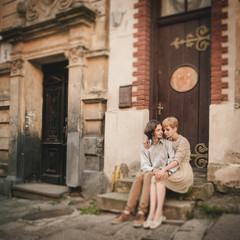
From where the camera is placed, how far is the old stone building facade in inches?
193

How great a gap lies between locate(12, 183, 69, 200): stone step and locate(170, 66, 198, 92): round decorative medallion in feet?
10.3

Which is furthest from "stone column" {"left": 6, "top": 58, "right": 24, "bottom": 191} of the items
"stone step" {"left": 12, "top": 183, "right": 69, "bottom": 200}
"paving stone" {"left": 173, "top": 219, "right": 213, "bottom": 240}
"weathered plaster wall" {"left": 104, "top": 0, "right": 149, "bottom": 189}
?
"paving stone" {"left": 173, "top": 219, "right": 213, "bottom": 240}

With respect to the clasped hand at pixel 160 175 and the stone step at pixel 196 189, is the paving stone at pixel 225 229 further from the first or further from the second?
the clasped hand at pixel 160 175

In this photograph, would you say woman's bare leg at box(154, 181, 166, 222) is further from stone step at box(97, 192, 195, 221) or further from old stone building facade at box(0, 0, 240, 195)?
old stone building facade at box(0, 0, 240, 195)

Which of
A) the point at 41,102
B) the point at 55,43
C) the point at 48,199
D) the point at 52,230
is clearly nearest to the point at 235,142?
the point at 52,230

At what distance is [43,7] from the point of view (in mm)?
7117

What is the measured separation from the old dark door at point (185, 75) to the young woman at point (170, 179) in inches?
42.8

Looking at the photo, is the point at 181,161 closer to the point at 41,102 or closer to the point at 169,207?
the point at 169,207

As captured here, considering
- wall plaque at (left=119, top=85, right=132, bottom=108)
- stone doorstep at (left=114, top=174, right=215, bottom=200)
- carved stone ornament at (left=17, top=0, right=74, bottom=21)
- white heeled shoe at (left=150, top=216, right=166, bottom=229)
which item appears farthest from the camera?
carved stone ornament at (left=17, top=0, right=74, bottom=21)

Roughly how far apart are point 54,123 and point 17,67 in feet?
5.40

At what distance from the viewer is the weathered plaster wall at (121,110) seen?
571cm

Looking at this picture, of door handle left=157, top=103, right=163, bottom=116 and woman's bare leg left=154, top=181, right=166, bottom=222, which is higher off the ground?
door handle left=157, top=103, right=163, bottom=116

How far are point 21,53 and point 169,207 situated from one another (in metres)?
5.30

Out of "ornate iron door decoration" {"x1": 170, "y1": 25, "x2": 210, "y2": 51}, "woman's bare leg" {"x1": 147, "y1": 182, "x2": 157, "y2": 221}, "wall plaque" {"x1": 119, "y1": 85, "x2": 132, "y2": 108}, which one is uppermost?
"ornate iron door decoration" {"x1": 170, "y1": 25, "x2": 210, "y2": 51}
